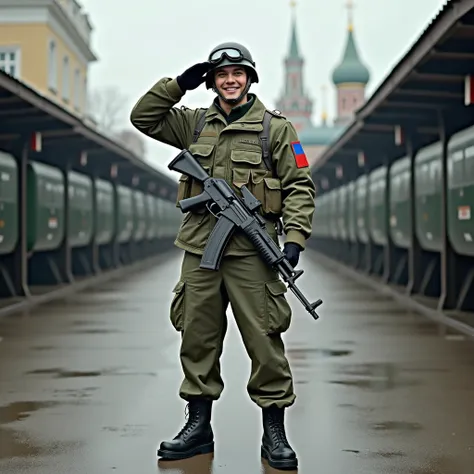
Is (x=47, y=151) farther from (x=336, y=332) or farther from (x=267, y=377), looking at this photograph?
(x=267, y=377)

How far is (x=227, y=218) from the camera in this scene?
6.33 m

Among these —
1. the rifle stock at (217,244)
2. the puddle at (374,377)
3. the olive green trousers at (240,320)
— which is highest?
the rifle stock at (217,244)

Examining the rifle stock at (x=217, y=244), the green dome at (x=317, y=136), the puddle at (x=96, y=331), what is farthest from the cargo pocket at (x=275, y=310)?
the green dome at (x=317, y=136)

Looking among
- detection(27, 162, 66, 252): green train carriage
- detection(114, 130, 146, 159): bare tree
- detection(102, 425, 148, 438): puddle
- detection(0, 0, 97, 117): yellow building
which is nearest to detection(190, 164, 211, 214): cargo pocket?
detection(102, 425, 148, 438): puddle

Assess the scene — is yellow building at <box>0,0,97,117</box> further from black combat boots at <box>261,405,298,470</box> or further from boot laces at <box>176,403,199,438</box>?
Answer: black combat boots at <box>261,405,298,470</box>

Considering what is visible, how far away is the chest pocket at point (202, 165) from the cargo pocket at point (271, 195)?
34cm

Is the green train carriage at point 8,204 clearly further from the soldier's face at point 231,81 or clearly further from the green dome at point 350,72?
the green dome at point 350,72

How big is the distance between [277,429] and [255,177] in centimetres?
136

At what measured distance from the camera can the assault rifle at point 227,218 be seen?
6.34 meters

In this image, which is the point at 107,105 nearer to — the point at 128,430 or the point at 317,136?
the point at 317,136

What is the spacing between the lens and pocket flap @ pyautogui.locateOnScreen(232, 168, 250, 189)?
6.47 meters

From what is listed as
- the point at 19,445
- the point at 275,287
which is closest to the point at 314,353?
the point at 19,445

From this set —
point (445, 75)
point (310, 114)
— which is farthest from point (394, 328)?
point (310, 114)

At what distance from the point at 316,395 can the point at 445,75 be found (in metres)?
6.33
